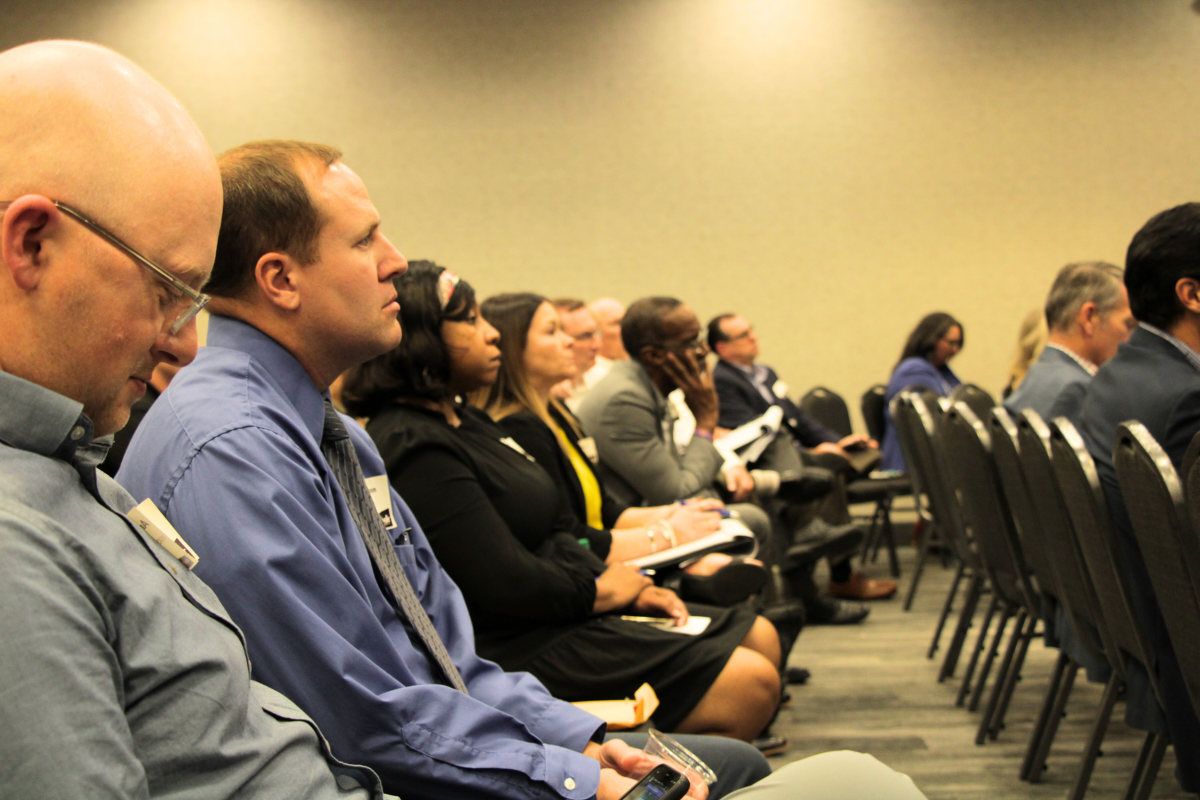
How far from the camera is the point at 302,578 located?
3.51ft

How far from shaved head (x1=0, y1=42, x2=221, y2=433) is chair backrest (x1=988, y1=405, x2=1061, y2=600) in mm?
2166

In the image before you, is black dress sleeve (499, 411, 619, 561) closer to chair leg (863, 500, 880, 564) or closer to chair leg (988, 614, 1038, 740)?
chair leg (988, 614, 1038, 740)

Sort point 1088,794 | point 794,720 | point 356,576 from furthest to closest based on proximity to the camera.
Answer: point 794,720 < point 1088,794 < point 356,576

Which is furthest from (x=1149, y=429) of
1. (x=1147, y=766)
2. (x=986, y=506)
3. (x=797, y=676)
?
(x=797, y=676)

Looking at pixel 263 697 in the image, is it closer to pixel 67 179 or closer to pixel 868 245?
pixel 67 179

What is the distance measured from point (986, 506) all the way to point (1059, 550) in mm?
644

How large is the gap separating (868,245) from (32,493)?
705 cm

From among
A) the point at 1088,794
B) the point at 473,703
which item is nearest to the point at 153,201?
the point at 473,703

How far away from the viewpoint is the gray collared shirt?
2.03 ft

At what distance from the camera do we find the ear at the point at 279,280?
1.27 meters

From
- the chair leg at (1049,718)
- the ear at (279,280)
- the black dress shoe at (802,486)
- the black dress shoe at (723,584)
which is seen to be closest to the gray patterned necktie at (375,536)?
the ear at (279,280)

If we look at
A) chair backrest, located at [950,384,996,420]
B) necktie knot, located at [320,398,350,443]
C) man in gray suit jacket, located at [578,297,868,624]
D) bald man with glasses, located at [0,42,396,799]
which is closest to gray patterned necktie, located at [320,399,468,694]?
necktie knot, located at [320,398,350,443]

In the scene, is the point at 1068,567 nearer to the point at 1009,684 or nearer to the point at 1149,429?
the point at 1149,429

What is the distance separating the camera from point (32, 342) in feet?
2.39
